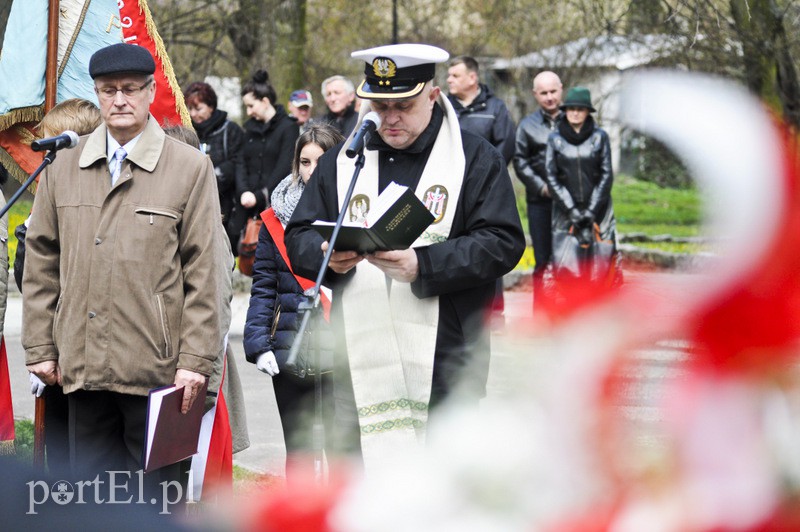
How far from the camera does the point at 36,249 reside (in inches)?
158

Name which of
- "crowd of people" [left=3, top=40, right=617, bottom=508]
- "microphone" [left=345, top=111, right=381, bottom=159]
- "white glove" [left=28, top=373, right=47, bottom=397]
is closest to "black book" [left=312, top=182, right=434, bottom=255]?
"crowd of people" [left=3, top=40, right=617, bottom=508]

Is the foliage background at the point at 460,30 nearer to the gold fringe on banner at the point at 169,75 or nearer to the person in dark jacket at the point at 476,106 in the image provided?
the person in dark jacket at the point at 476,106

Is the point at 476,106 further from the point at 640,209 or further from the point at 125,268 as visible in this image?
the point at 640,209

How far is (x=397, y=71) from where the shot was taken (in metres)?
3.66

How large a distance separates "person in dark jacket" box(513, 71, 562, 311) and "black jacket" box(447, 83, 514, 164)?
19.7 inches

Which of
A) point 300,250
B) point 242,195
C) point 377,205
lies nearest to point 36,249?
point 300,250

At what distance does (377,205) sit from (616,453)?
269 cm

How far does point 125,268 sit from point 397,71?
112 centimetres

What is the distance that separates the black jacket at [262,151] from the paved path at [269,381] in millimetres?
1228

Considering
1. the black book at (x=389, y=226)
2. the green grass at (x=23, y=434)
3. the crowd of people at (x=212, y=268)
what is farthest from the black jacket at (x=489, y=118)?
the black book at (x=389, y=226)

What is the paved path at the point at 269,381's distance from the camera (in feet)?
2.60

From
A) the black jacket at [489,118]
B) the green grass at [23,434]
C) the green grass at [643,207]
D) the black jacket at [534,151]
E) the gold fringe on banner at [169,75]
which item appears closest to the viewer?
the gold fringe on banner at [169,75]

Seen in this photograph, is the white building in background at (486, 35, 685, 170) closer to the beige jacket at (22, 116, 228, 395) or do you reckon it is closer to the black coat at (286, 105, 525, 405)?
the black coat at (286, 105, 525, 405)

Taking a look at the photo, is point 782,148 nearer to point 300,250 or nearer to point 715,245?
point 715,245
